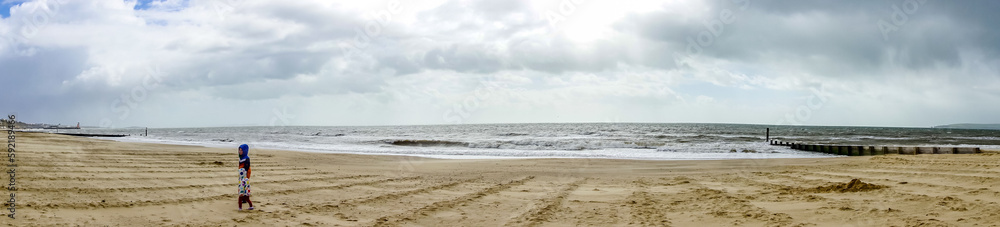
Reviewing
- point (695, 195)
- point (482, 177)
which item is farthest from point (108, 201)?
point (695, 195)

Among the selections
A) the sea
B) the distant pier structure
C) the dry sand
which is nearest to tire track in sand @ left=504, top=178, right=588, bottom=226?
the dry sand

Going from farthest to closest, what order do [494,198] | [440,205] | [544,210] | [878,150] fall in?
[878,150] < [494,198] < [440,205] < [544,210]

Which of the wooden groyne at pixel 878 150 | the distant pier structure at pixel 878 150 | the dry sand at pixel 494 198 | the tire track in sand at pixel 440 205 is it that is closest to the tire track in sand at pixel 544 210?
the dry sand at pixel 494 198

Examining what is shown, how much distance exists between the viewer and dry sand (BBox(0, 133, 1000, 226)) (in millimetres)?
7699

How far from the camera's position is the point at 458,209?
9344 mm

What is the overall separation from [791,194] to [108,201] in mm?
11865

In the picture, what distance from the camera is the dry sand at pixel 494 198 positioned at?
770 cm

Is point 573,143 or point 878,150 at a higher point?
point 573,143

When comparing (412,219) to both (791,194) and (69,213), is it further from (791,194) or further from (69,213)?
(791,194)

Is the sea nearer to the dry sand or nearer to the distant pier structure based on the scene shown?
the distant pier structure

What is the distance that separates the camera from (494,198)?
1073 cm

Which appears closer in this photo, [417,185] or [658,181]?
[417,185]

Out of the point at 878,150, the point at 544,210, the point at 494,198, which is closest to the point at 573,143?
the point at 878,150

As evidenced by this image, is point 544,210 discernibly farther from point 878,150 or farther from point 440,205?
point 878,150
